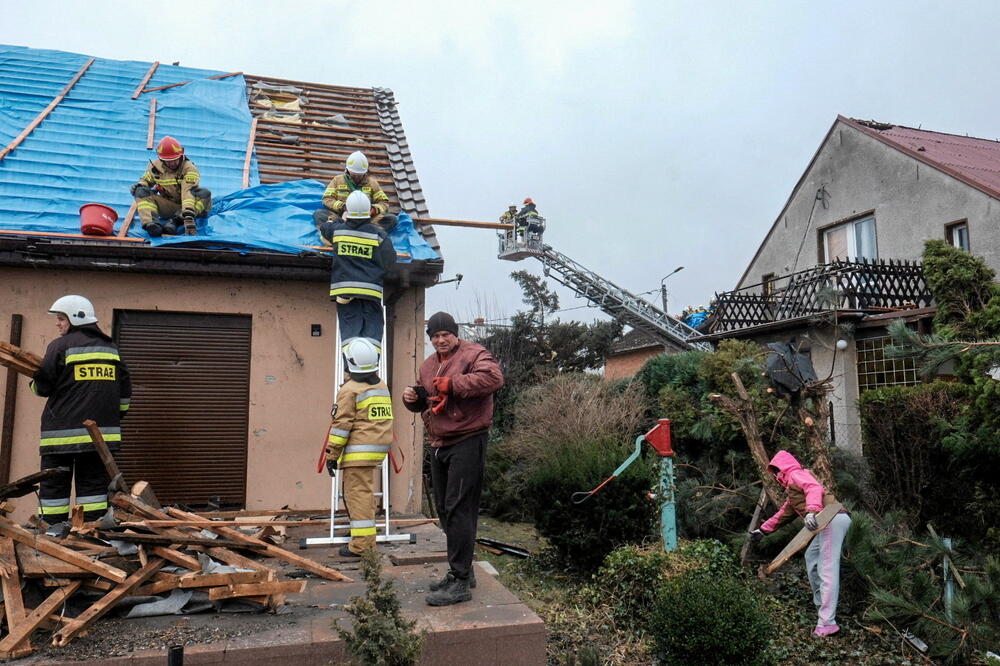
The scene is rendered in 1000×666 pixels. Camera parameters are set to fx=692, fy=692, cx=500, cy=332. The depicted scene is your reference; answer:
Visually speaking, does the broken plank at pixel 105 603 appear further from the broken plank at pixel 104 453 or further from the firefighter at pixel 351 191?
the firefighter at pixel 351 191

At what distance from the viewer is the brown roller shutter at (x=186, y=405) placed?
7441mm

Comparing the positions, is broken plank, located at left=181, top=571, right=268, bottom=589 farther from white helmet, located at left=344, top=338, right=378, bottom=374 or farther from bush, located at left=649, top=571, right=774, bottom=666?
bush, located at left=649, top=571, right=774, bottom=666

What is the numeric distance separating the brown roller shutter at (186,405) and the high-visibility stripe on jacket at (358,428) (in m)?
2.76

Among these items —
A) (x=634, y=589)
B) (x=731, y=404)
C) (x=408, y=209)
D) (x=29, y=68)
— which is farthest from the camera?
(x=29, y=68)

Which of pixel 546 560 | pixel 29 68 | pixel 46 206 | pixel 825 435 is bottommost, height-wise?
pixel 546 560

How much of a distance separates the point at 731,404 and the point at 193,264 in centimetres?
587

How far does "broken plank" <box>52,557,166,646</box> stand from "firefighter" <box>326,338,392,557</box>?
1.48 m

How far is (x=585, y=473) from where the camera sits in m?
7.61

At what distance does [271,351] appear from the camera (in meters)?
7.85

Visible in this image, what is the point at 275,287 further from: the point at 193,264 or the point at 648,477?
the point at 648,477

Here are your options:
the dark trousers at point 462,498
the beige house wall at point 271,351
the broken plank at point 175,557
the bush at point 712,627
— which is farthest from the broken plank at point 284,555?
the beige house wall at point 271,351

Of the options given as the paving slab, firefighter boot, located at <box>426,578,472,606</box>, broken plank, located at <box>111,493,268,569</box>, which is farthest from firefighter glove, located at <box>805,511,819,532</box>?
broken plank, located at <box>111,493,268,569</box>

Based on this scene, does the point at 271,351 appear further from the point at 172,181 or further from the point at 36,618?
the point at 36,618

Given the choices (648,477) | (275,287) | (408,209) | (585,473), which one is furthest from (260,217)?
(648,477)
